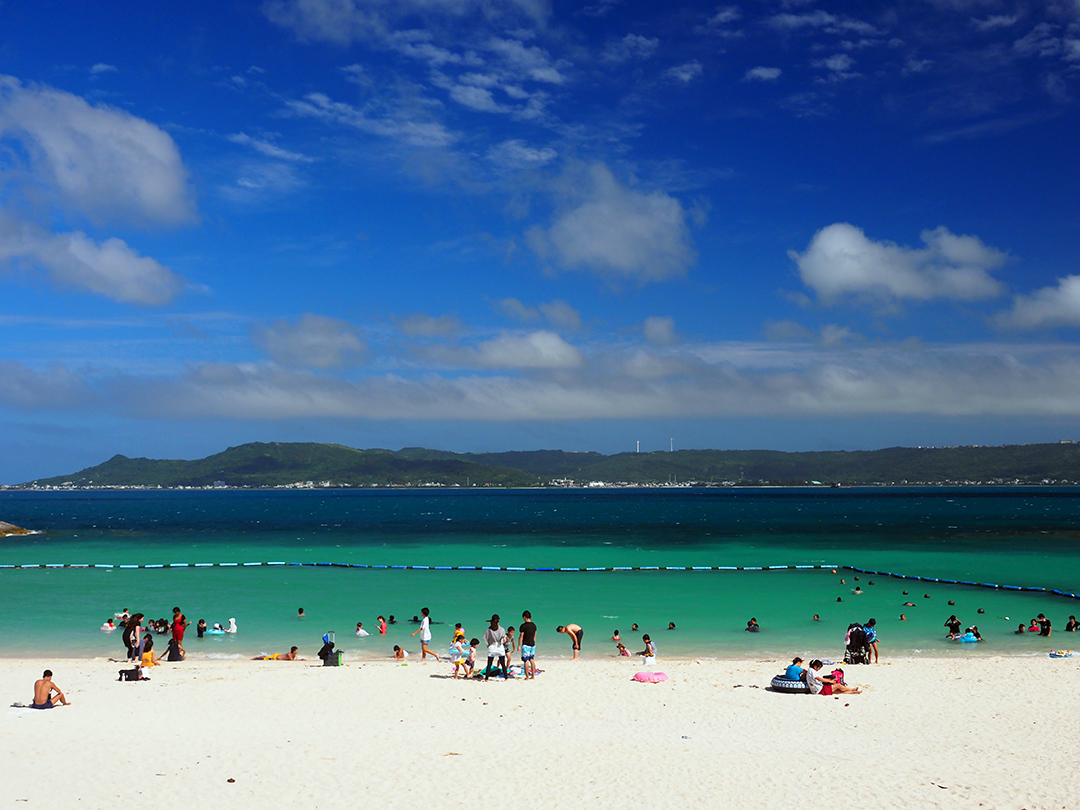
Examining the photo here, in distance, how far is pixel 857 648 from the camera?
26500 millimetres

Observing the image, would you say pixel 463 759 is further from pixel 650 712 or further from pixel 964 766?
pixel 964 766

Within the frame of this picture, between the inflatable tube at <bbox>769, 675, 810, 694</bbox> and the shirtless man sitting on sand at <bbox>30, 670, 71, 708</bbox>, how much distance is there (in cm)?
1801

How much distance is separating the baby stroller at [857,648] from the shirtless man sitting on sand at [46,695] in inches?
885

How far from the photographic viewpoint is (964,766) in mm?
15266

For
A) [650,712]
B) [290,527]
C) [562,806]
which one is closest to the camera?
[562,806]

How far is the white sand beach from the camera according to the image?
13859 mm

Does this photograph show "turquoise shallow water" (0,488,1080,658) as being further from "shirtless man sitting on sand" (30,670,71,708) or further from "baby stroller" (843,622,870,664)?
"shirtless man sitting on sand" (30,670,71,708)

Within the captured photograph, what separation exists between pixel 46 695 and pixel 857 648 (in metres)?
23.2

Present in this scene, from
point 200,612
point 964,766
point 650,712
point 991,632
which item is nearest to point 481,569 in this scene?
point 200,612

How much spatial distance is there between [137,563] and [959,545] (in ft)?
232

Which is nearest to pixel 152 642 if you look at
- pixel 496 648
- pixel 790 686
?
pixel 496 648

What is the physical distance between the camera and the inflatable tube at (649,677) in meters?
23.3

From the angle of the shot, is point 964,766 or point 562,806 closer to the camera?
point 562,806

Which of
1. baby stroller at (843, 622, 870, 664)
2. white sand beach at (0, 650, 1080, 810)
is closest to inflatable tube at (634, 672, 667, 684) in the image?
white sand beach at (0, 650, 1080, 810)
